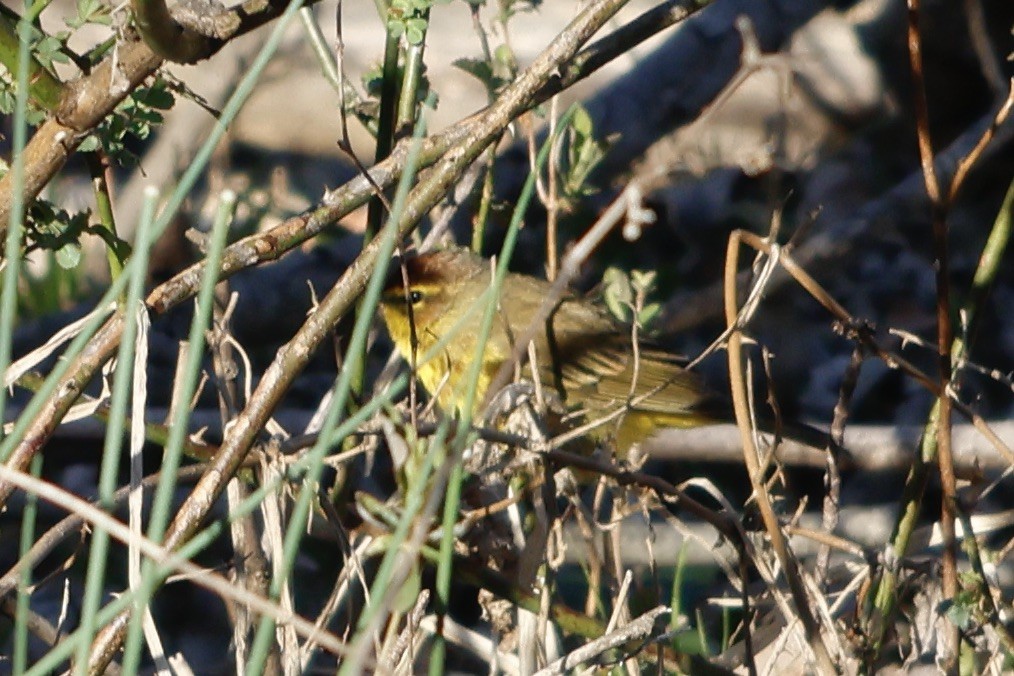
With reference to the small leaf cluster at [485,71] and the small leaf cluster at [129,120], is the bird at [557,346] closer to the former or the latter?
the small leaf cluster at [485,71]

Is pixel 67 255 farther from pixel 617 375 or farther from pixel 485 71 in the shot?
pixel 617 375

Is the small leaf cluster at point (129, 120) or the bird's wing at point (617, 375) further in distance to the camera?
the bird's wing at point (617, 375)

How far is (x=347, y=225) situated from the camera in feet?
21.4

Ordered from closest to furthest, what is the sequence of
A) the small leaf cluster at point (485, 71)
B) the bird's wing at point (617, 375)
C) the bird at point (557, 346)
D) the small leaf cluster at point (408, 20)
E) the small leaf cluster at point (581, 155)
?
the small leaf cluster at point (408, 20)
the small leaf cluster at point (485, 71)
the small leaf cluster at point (581, 155)
the bird at point (557, 346)
the bird's wing at point (617, 375)

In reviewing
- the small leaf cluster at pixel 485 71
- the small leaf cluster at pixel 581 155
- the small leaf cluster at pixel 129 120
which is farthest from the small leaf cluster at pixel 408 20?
the small leaf cluster at pixel 581 155

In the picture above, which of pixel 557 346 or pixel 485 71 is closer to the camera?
pixel 485 71

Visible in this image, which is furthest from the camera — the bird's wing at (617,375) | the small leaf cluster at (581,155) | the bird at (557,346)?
the bird's wing at (617,375)

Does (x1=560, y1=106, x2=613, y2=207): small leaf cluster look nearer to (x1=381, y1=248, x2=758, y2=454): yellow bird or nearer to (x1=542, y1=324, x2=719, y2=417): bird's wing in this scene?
(x1=381, y1=248, x2=758, y2=454): yellow bird

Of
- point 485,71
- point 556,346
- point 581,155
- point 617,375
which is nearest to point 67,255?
point 485,71

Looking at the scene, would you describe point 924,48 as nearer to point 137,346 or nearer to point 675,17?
point 675,17

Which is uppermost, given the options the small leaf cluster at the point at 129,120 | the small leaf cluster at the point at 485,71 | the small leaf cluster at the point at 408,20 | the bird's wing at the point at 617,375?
the small leaf cluster at the point at 485,71

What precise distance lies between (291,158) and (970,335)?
17.3ft

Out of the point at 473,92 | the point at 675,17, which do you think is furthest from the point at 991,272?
the point at 473,92

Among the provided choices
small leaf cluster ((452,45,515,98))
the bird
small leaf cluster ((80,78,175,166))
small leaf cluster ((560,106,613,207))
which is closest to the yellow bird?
the bird
